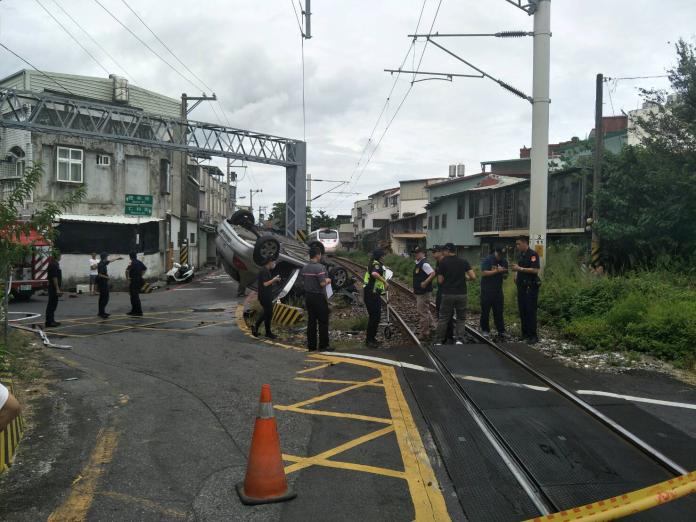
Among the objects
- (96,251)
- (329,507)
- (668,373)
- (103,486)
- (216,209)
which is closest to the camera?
(329,507)

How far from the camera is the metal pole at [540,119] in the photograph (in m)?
14.1

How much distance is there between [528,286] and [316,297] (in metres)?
3.47

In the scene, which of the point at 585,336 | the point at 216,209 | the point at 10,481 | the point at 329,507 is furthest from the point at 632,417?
the point at 216,209

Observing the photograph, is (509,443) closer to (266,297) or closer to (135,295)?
(266,297)

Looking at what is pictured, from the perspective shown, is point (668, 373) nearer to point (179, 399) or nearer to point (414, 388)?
point (414, 388)

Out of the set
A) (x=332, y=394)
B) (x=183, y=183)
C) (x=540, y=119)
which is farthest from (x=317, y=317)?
(x=183, y=183)

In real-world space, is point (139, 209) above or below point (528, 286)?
above

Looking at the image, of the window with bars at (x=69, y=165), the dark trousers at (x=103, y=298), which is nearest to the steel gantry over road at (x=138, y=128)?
the window with bars at (x=69, y=165)

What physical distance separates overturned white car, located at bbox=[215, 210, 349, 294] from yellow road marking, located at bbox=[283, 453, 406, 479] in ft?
31.1

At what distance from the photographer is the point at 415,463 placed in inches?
177

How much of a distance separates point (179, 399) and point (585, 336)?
6.41 metres

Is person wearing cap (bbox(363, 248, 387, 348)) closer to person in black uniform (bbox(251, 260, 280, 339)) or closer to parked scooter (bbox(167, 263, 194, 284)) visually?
person in black uniform (bbox(251, 260, 280, 339))

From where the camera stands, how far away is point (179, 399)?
20.7ft

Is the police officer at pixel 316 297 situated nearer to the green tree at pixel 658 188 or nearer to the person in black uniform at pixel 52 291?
the person in black uniform at pixel 52 291
